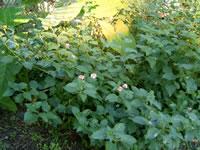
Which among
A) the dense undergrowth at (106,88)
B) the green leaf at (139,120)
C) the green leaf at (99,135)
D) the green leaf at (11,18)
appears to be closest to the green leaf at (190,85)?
the dense undergrowth at (106,88)

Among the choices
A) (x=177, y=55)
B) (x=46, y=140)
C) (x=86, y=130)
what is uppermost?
(x=177, y=55)

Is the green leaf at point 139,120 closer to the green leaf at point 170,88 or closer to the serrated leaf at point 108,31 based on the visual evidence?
the green leaf at point 170,88

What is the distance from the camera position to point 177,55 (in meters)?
1.64

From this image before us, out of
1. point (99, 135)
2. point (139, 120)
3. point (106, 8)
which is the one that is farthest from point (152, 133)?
point (106, 8)

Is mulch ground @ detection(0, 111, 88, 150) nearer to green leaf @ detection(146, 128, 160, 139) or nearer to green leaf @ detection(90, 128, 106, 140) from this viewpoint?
green leaf @ detection(90, 128, 106, 140)

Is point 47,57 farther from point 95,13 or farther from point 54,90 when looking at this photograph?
point 95,13

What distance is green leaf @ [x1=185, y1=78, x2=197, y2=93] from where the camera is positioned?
58.8 inches

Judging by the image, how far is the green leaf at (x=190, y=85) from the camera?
1.49 meters

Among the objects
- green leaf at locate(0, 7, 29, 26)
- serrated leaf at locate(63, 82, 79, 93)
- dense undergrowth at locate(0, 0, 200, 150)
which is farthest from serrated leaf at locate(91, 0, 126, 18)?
serrated leaf at locate(63, 82, 79, 93)

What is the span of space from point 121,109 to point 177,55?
2.03 ft

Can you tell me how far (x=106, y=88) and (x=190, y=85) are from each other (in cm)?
57

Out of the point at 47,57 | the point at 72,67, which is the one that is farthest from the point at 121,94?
the point at 47,57

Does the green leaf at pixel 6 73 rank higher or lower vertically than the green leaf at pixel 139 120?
higher

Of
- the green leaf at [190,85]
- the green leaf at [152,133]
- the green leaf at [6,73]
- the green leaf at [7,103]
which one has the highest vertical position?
the green leaf at [6,73]
